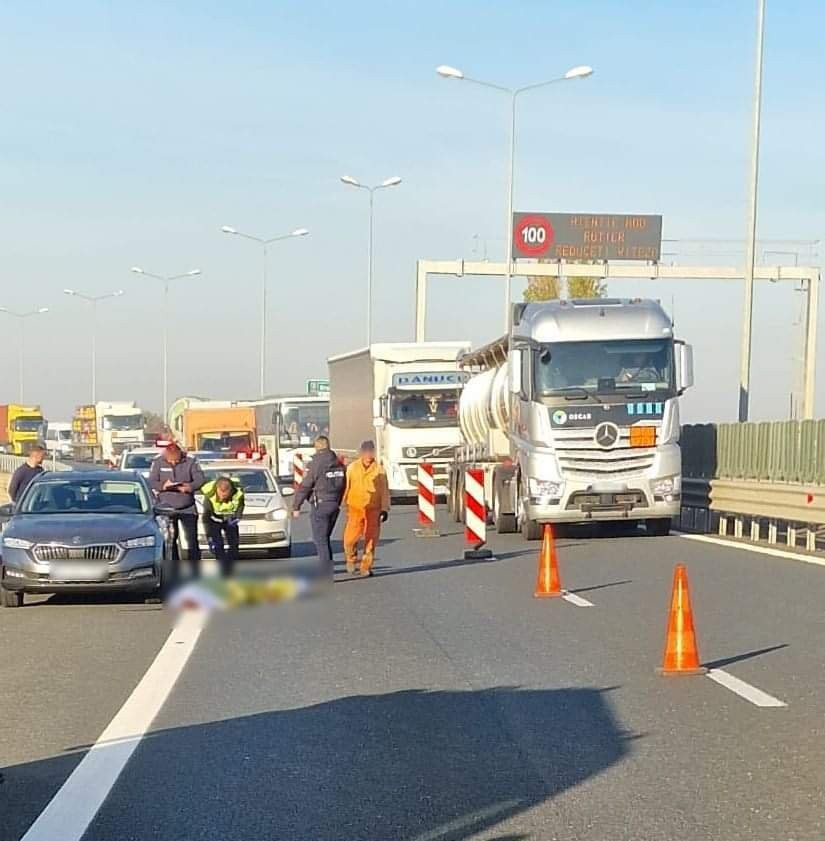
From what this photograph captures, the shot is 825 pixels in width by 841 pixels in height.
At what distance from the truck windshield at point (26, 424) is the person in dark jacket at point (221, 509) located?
8603 cm

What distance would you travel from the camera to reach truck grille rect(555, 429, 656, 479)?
2461cm

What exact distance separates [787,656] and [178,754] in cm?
536

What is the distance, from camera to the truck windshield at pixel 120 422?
267ft

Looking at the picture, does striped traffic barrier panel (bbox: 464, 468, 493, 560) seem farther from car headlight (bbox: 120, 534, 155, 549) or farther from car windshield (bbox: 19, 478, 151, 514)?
car headlight (bbox: 120, 534, 155, 549)

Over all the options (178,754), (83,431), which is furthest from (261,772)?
(83,431)

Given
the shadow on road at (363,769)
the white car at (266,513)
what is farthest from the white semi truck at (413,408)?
the shadow on road at (363,769)

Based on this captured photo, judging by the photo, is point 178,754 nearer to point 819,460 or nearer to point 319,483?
point 319,483

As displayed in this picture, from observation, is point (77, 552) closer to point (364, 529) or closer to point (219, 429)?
point (364, 529)

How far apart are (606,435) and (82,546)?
11.3 m

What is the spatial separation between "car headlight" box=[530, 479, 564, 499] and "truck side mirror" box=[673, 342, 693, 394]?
7.79 feet

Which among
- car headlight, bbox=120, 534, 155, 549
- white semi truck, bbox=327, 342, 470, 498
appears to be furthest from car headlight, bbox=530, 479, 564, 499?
white semi truck, bbox=327, 342, 470, 498

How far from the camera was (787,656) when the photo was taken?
1190 centimetres

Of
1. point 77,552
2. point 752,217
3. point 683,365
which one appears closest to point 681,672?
point 77,552

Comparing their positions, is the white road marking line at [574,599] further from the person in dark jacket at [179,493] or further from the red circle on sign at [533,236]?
the red circle on sign at [533,236]
